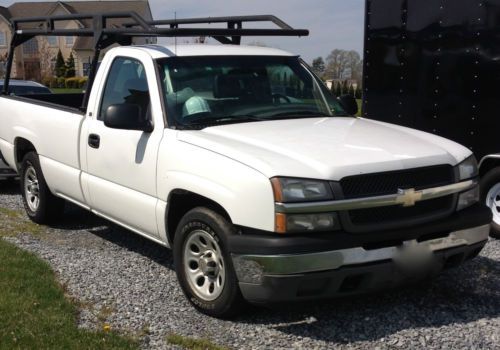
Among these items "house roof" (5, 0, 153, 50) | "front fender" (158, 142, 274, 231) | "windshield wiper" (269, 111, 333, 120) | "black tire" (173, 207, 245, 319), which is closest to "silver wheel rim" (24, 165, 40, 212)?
"front fender" (158, 142, 274, 231)

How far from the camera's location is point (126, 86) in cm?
562

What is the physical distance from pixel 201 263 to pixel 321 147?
117 cm

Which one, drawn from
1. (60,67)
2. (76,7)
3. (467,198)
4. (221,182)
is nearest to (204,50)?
(221,182)

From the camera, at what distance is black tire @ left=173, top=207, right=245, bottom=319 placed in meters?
4.25

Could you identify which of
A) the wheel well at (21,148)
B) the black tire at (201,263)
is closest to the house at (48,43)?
the wheel well at (21,148)

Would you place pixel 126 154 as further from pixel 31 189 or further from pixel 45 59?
pixel 45 59

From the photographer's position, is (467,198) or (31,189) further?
(31,189)

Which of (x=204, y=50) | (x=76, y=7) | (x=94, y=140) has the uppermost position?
(x=76, y=7)

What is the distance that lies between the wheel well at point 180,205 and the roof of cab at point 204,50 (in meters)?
1.27

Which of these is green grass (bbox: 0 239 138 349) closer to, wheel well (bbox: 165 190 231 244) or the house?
wheel well (bbox: 165 190 231 244)

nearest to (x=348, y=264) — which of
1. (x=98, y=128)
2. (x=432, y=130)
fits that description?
(x=98, y=128)

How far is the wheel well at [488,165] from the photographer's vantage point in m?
6.69

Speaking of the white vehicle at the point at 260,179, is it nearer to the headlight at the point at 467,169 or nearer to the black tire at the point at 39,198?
the headlight at the point at 467,169

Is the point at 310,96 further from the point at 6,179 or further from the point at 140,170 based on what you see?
the point at 6,179
